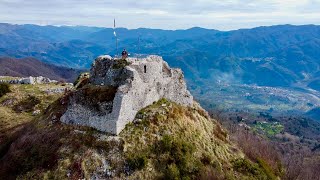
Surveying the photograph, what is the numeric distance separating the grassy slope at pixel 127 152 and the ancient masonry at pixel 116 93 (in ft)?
3.88

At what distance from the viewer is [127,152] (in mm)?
44906

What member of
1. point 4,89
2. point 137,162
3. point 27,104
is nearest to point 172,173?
point 137,162

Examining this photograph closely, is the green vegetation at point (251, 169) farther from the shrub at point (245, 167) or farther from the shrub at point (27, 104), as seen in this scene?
the shrub at point (27, 104)

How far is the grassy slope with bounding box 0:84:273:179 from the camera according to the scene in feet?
142

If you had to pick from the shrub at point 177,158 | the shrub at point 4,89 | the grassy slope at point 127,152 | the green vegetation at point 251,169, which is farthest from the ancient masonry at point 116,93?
the shrub at point 4,89

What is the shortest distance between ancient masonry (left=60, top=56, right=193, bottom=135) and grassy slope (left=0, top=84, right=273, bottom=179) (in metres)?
1.18

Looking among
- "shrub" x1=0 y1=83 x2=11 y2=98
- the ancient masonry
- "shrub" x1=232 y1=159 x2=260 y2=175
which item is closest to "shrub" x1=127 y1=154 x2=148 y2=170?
the ancient masonry

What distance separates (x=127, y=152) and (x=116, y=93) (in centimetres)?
689

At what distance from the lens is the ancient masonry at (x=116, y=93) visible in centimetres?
4631

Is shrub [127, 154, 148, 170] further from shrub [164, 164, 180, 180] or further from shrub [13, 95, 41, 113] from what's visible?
shrub [13, 95, 41, 113]

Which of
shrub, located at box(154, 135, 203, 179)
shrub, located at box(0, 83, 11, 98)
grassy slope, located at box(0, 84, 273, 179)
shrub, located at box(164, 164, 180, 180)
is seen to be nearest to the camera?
grassy slope, located at box(0, 84, 273, 179)

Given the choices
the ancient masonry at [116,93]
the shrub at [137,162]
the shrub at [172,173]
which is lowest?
the shrub at [172,173]

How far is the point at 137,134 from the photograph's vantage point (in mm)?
47188

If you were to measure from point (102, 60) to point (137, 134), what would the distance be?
11.9 m
